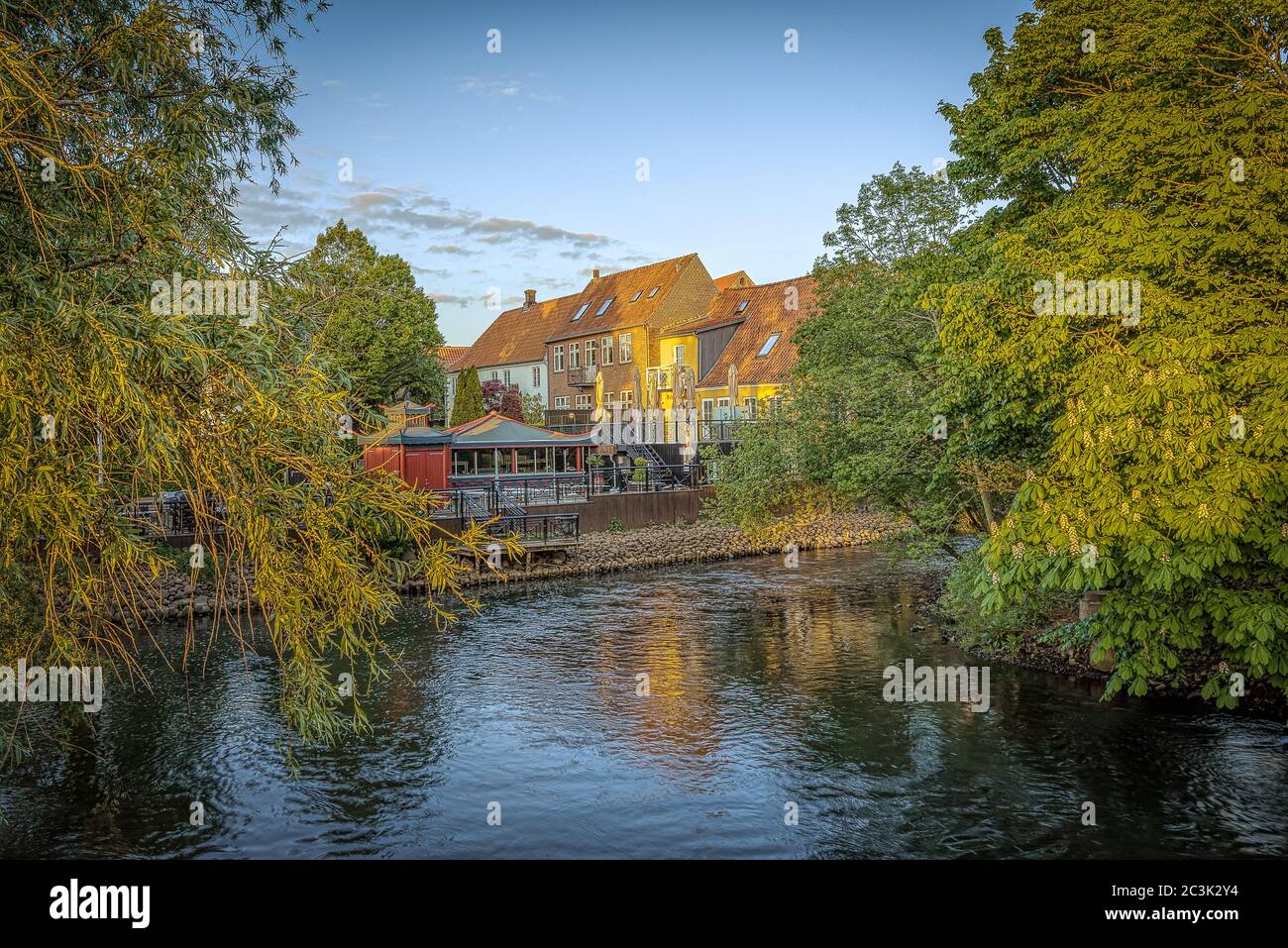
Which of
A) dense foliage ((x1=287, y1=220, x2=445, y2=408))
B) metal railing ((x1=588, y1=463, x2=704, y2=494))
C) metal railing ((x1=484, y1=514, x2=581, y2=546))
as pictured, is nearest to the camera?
metal railing ((x1=484, y1=514, x2=581, y2=546))

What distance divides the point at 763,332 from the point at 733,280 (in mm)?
12100

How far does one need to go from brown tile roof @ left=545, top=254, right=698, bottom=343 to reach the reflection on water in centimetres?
3928

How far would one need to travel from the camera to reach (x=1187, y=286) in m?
10.6

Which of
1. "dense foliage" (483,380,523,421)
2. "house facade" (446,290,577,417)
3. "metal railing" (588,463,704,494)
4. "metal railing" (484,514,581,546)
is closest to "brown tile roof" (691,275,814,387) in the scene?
"metal railing" (588,463,704,494)

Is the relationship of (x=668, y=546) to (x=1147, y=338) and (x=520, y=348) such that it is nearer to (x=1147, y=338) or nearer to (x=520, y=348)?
(x=1147, y=338)

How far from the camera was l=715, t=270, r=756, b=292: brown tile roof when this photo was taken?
193ft

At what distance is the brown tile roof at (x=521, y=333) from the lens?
65938 mm

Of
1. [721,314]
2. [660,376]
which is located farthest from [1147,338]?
[721,314]

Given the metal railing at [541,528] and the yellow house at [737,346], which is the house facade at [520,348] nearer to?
the yellow house at [737,346]

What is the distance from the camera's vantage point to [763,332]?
4828 centimetres

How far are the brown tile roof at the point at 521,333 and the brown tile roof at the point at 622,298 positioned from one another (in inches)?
36.3

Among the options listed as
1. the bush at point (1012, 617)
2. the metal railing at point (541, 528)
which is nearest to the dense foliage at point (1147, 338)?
the bush at point (1012, 617)

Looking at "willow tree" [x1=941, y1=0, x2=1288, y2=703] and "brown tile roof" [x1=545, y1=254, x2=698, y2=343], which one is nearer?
"willow tree" [x1=941, y1=0, x2=1288, y2=703]

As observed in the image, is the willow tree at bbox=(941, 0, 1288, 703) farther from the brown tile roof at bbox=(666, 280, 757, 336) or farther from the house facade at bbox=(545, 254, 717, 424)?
the house facade at bbox=(545, 254, 717, 424)
